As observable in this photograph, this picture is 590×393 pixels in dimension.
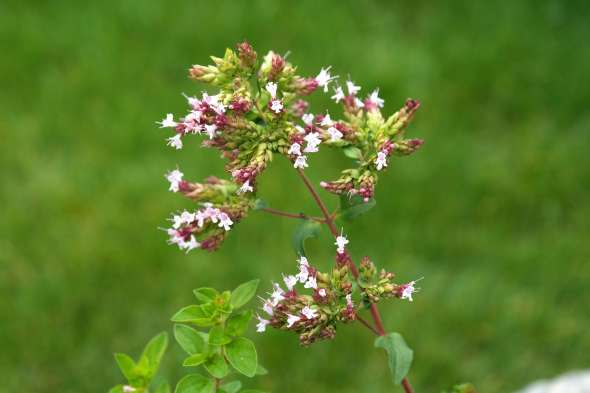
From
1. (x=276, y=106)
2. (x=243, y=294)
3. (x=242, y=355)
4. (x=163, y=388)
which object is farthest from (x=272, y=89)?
(x=163, y=388)

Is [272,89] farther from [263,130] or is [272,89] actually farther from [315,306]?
[315,306]

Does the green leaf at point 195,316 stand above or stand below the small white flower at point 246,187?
below

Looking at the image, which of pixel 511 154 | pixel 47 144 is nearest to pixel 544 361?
pixel 511 154

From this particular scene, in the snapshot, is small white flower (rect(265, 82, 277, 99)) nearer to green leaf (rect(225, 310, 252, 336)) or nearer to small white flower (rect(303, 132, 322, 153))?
small white flower (rect(303, 132, 322, 153))

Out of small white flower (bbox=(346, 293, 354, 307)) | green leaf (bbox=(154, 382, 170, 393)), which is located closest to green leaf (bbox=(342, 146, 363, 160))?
small white flower (bbox=(346, 293, 354, 307))

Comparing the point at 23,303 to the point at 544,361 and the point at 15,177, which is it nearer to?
the point at 15,177

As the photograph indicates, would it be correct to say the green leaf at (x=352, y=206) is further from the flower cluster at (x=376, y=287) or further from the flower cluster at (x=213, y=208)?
the flower cluster at (x=213, y=208)

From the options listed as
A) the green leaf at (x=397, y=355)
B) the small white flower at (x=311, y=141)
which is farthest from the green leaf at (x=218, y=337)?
the small white flower at (x=311, y=141)
